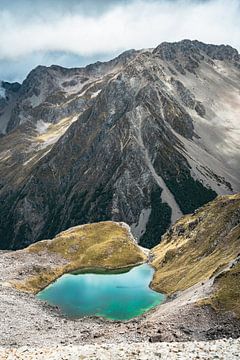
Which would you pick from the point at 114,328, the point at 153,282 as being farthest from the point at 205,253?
the point at 114,328

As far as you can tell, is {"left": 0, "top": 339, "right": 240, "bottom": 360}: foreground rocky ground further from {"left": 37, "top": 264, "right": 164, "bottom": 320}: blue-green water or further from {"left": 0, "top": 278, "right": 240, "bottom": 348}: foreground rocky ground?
{"left": 37, "top": 264, "right": 164, "bottom": 320}: blue-green water

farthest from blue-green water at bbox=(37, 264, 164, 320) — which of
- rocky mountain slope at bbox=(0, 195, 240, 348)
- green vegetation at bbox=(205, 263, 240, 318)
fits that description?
green vegetation at bbox=(205, 263, 240, 318)

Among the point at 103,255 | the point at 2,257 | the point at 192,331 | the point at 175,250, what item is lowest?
the point at 192,331

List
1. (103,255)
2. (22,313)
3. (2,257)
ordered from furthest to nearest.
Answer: (103,255) → (2,257) → (22,313)

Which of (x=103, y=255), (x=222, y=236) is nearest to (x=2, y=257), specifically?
(x=103, y=255)

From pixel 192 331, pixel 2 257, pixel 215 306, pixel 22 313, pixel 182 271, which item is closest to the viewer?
pixel 192 331

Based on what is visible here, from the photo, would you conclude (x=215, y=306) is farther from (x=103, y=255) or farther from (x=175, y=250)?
(x=103, y=255)

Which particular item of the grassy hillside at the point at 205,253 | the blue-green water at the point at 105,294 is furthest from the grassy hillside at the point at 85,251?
the grassy hillside at the point at 205,253

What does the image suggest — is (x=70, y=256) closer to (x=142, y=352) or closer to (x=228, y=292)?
(x=228, y=292)
